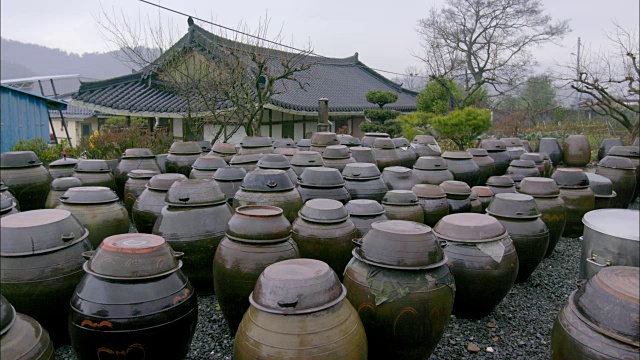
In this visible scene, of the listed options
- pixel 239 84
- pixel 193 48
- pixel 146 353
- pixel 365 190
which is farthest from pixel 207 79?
pixel 146 353

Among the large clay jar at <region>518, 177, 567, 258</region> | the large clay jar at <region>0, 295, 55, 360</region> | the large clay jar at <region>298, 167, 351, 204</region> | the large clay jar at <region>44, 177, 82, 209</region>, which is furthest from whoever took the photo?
the large clay jar at <region>518, 177, 567, 258</region>

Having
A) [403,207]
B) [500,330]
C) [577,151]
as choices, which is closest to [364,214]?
[403,207]

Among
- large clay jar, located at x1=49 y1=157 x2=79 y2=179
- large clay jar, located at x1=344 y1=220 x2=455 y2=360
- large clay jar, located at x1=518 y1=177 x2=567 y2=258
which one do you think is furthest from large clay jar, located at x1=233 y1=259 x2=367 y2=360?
large clay jar, located at x1=49 y1=157 x2=79 y2=179

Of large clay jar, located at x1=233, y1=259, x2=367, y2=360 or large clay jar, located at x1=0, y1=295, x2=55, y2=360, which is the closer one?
large clay jar, located at x1=0, y1=295, x2=55, y2=360

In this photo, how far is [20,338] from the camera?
2.81 meters

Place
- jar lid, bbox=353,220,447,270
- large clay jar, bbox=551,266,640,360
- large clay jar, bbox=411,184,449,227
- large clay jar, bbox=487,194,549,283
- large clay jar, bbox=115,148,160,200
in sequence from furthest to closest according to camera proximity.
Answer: large clay jar, bbox=115,148,160,200 → large clay jar, bbox=411,184,449,227 → large clay jar, bbox=487,194,549,283 → jar lid, bbox=353,220,447,270 → large clay jar, bbox=551,266,640,360

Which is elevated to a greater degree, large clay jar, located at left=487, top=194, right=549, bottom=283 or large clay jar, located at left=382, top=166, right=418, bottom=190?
large clay jar, located at left=382, top=166, right=418, bottom=190

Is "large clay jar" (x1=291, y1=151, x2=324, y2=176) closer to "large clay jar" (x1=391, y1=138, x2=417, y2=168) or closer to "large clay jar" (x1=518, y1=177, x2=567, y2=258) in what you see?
"large clay jar" (x1=391, y1=138, x2=417, y2=168)

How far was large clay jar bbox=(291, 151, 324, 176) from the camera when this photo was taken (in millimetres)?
7524

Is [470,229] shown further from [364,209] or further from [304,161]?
[304,161]

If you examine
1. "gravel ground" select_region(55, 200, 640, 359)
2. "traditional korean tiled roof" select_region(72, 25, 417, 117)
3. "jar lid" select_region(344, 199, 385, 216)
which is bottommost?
"gravel ground" select_region(55, 200, 640, 359)

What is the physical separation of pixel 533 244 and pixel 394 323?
299 cm

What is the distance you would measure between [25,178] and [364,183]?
509 cm

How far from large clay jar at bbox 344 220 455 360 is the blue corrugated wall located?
8724mm
